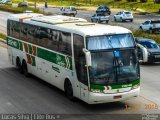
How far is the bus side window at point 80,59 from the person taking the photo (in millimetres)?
15961

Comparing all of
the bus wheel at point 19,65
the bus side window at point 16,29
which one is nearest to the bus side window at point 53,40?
the bus wheel at point 19,65

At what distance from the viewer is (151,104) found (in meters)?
16.8

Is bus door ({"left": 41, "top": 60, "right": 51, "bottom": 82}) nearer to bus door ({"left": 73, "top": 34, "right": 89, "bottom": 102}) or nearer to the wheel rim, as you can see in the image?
the wheel rim

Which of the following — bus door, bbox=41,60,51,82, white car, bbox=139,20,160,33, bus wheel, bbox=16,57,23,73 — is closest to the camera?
bus door, bbox=41,60,51,82

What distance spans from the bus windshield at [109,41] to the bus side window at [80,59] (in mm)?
436

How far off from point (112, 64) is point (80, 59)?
1.30 m

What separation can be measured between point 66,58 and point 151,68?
31.6 ft

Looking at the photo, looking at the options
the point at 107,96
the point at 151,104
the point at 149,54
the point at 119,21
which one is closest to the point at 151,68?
the point at 149,54

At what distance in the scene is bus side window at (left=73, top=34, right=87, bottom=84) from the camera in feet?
52.4

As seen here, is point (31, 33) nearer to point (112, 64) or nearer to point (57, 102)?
point (57, 102)

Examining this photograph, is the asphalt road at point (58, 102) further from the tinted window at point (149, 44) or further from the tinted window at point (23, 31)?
the tinted window at point (149, 44)

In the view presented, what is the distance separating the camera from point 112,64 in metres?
15.7

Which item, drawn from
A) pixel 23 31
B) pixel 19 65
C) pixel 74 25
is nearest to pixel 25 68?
pixel 19 65

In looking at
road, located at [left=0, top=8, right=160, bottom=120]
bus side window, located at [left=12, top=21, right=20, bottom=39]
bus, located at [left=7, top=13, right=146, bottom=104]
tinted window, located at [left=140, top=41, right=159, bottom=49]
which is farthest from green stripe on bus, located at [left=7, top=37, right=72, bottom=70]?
tinted window, located at [left=140, top=41, right=159, bottom=49]
